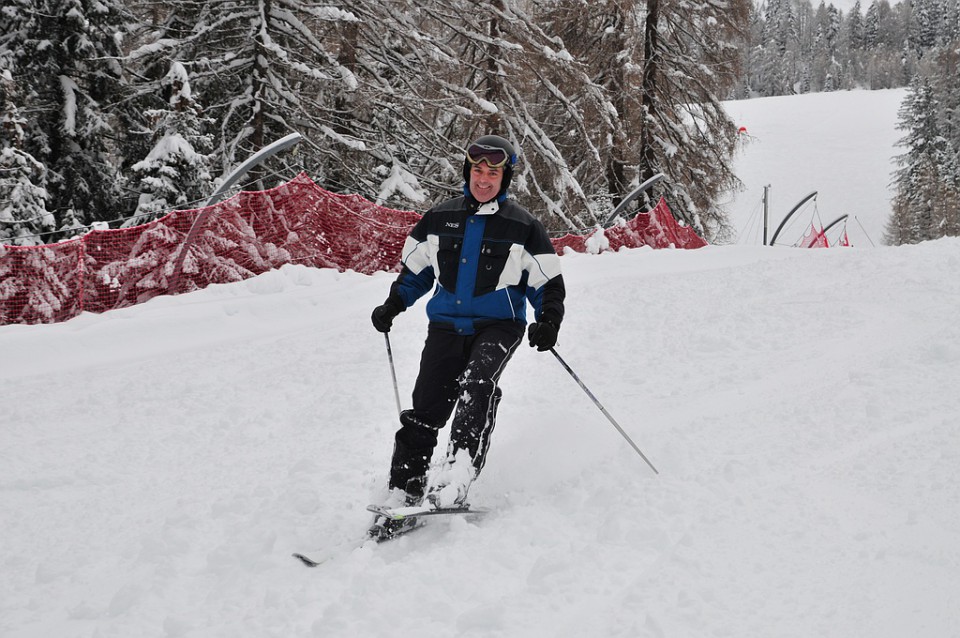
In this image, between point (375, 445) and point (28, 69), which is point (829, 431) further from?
point (28, 69)

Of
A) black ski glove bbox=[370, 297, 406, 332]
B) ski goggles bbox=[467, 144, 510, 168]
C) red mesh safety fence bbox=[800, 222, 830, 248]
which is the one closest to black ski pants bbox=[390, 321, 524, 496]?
black ski glove bbox=[370, 297, 406, 332]

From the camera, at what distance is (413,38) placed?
13180 mm

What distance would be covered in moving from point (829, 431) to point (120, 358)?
5.56 m

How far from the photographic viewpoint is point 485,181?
3477 mm

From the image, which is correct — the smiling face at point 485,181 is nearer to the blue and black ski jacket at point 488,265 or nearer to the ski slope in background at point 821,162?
the blue and black ski jacket at point 488,265

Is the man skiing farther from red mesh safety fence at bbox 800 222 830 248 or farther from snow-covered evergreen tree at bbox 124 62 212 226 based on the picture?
red mesh safety fence at bbox 800 222 830 248

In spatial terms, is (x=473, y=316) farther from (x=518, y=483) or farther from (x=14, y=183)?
(x=14, y=183)

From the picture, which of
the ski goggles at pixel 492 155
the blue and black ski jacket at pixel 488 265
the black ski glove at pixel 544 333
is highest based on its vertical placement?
the ski goggles at pixel 492 155

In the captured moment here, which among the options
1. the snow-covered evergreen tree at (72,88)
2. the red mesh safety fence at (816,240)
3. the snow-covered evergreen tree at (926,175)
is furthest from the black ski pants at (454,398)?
the snow-covered evergreen tree at (926,175)

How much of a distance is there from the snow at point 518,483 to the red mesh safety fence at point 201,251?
21.5 inches

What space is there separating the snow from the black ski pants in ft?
1.03

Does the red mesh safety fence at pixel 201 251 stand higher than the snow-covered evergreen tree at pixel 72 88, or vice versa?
the snow-covered evergreen tree at pixel 72 88

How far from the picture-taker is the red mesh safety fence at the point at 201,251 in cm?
688

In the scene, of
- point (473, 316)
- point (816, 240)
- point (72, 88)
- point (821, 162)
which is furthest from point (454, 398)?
point (821, 162)
